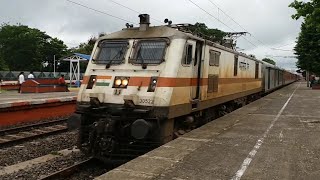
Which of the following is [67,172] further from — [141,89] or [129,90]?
[141,89]

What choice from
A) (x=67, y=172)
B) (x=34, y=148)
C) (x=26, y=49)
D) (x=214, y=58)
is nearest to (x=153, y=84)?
(x=67, y=172)

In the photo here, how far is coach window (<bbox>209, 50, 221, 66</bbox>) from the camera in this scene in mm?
11225

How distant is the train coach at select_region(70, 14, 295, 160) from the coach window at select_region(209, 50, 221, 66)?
0.63 feet

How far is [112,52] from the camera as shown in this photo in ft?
32.0

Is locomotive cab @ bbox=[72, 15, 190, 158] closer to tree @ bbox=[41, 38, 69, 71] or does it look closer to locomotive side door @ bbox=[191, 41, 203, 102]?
locomotive side door @ bbox=[191, 41, 203, 102]

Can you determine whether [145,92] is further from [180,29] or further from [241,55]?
[241,55]

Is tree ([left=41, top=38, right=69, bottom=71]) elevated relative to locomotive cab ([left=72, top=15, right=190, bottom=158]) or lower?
elevated

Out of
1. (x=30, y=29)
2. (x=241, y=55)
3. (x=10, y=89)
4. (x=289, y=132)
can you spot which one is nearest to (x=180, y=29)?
(x=289, y=132)

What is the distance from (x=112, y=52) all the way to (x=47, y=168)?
3181 mm

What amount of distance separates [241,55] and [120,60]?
8.26m

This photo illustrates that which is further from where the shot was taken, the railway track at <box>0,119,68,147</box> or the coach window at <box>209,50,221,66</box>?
the railway track at <box>0,119,68,147</box>

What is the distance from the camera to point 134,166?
21.4ft

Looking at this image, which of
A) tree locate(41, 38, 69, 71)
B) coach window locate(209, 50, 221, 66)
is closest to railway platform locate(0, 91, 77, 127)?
coach window locate(209, 50, 221, 66)

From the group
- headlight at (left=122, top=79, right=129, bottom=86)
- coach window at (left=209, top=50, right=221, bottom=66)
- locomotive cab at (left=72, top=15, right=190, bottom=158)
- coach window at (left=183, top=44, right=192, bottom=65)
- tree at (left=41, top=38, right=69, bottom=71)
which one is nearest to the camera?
locomotive cab at (left=72, top=15, right=190, bottom=158)
